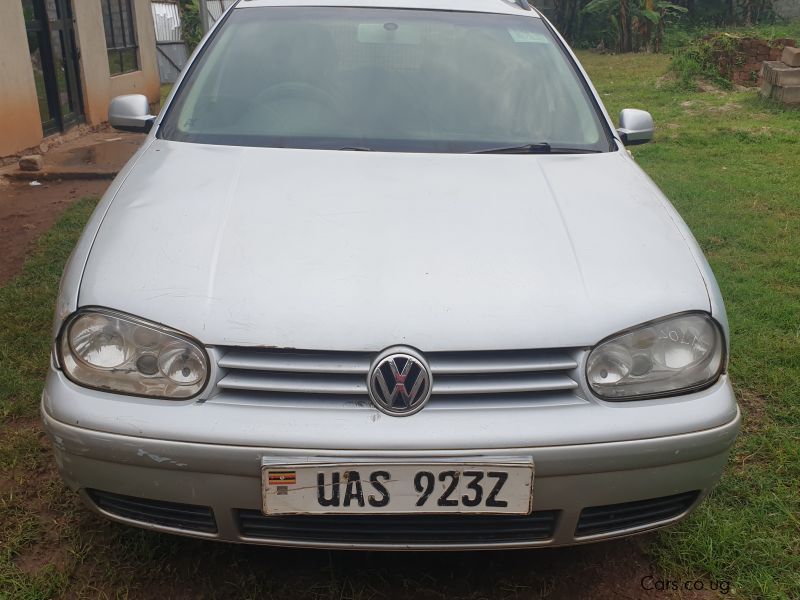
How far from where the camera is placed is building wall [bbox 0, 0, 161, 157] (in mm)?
7496

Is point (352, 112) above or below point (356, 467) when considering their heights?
above

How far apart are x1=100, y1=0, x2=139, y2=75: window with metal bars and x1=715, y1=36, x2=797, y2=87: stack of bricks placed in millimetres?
8727

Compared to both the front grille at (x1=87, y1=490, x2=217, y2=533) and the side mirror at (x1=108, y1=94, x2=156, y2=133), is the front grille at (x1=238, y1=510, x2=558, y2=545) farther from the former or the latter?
the side mirror at (x1=108, y1=94, x2=156, y2=133)

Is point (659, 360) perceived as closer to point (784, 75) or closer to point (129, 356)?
point (129, 356)

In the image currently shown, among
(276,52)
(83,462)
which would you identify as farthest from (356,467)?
(276,52)

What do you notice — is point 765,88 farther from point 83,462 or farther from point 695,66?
point 83,462

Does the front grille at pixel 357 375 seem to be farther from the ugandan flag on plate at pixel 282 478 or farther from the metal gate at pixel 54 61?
the metal gate at pixel 54 61

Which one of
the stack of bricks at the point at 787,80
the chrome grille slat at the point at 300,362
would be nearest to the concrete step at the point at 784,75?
the stack of bricks at the point at 787,80

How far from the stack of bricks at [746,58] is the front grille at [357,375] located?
11834 millimetres

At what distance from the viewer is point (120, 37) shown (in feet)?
36.4

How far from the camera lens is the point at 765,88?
10.2 meters

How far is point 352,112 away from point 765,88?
29.9 ft

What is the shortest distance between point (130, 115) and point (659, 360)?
225 centimetres

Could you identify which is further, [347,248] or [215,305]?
[347,248]
